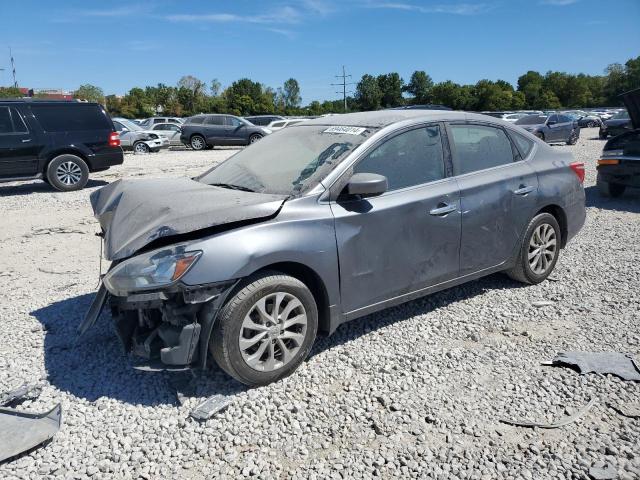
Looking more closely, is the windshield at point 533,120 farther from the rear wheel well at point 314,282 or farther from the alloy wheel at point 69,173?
the rear wheel well at point 314,282

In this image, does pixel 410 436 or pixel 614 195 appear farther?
pixel 614 195

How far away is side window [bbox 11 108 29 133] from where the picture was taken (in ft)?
35.7

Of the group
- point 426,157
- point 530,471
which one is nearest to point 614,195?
point 426,157

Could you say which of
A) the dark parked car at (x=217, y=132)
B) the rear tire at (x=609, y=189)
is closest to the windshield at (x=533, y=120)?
the dark parked car at (x=217, y=132)

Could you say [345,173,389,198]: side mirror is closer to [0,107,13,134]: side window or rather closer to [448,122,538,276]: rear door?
[448,122,538,276]: rear door

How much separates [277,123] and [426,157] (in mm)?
23677

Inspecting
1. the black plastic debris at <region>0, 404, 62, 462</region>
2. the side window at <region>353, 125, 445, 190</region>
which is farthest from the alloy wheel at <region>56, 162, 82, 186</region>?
the side window at <region>353, 125, 445, 190</region>

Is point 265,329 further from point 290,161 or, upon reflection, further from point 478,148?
point 478,148

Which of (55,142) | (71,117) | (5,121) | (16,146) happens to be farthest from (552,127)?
(5,121)

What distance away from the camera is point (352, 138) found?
377 cm

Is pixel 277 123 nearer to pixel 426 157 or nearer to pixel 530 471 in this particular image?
Answer: pixel 426 157

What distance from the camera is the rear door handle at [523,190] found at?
4.47 meters

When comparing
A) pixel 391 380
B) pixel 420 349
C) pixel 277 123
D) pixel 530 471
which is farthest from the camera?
pixel 277 123

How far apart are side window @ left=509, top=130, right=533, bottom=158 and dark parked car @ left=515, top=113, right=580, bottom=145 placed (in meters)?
18.6
